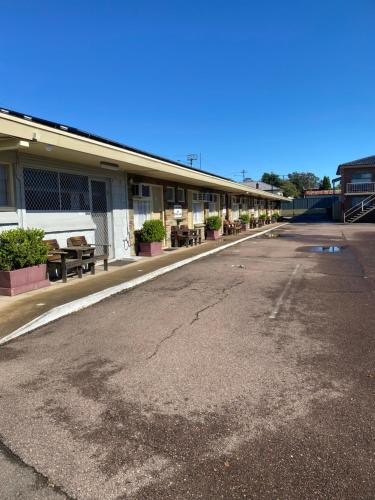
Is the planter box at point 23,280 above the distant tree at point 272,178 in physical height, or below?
below

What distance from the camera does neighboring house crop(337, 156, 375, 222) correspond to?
4088cm

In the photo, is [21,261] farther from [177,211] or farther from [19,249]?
[177,211]

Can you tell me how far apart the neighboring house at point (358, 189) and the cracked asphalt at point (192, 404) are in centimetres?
3754

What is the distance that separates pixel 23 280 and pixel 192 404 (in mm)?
5184

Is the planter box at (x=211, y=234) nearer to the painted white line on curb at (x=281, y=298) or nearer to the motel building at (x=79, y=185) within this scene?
the motel building at (x=79, y=185)

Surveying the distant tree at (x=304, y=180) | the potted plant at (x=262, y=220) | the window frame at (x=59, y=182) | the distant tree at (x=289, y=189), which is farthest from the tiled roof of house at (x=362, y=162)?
the distant tree at (x=304, y=180)

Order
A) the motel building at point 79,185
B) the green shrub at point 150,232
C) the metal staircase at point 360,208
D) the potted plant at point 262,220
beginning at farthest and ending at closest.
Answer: the metal staircase at point 360,208, the potted plant at point 262,220, the green shrub at point 150,232, the motel building at point 79,185

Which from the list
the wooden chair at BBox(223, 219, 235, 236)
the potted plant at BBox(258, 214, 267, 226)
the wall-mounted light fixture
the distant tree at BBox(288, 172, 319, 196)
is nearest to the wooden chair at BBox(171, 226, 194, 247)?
the wall-mounted light fixture

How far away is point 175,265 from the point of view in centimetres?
1109

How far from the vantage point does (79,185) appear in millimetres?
10875

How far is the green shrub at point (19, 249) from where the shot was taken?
719 centimetres

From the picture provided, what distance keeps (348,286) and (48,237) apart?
275 inches

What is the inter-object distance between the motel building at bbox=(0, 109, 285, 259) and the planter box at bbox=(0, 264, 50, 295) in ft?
4.24

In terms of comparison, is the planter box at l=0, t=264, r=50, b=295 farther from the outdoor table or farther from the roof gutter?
the roof gutter
